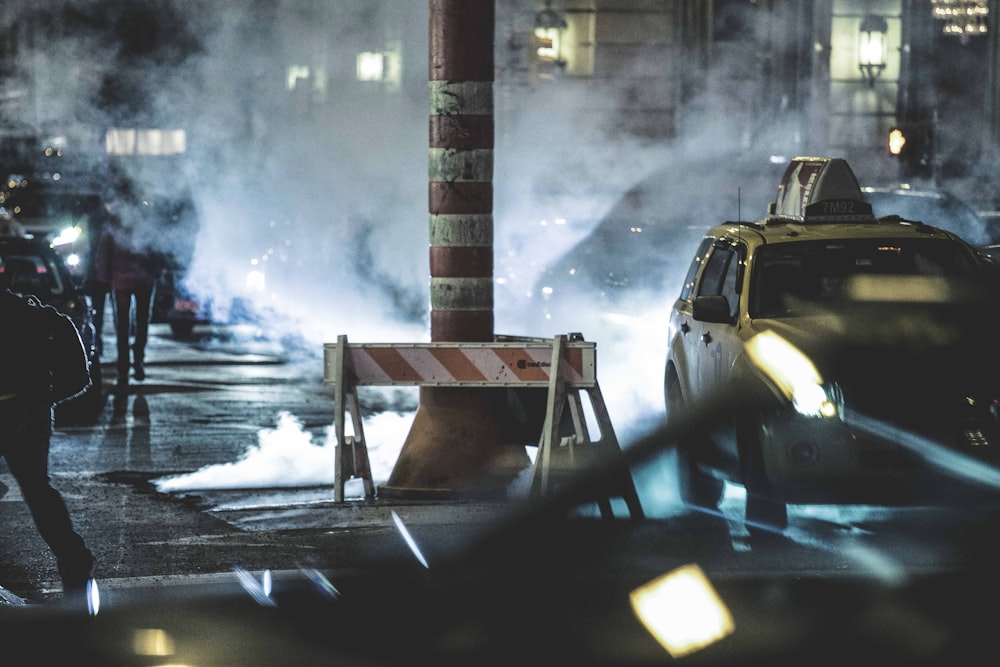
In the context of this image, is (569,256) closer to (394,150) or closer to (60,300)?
(60,300)

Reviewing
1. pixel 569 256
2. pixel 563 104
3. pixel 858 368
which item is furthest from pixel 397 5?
pixel 858 368

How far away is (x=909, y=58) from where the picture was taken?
109 ft

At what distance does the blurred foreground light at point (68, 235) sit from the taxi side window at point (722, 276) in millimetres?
14103

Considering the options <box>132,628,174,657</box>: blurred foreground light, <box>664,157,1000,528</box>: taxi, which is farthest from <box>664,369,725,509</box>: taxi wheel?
<box>132,628,174,657</box>: blurred foreground light

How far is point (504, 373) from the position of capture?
838cm

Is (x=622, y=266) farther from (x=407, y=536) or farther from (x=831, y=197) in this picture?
(x=407, y=536)

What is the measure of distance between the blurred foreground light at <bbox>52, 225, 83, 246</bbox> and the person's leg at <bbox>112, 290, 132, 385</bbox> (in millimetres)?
7315

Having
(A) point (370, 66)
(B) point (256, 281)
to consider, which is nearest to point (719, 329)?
(B) point (256, 281)

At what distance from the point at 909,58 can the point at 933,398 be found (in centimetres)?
2787

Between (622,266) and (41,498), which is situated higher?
(622,266)

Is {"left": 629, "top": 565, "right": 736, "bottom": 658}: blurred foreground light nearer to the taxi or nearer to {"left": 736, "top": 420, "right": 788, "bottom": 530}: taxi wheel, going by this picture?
the taxi

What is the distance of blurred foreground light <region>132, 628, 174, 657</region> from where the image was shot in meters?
3.74

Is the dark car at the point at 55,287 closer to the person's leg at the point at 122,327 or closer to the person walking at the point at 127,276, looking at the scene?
the person's leg at the point at 122,327

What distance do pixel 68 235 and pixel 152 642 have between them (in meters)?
20.2
